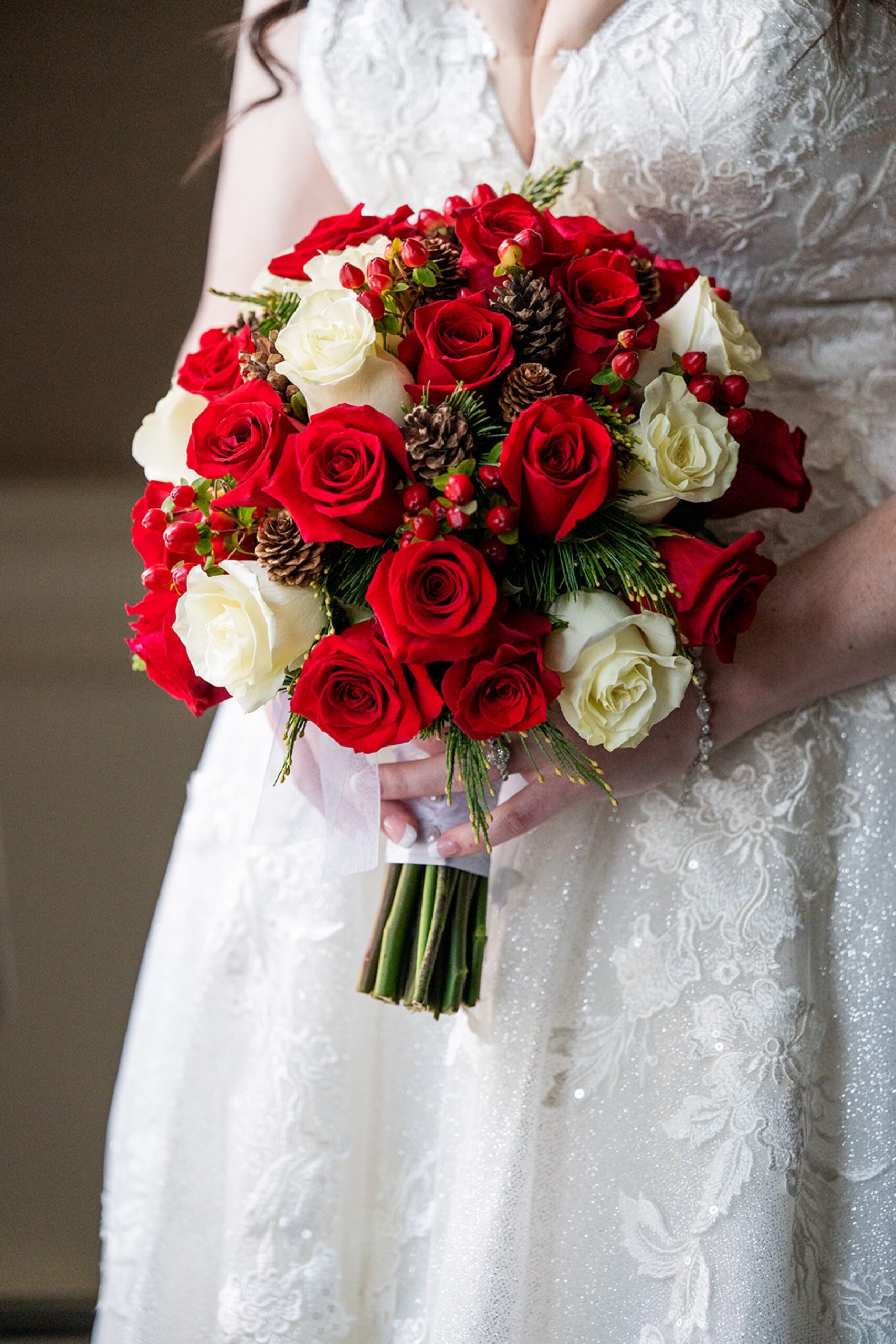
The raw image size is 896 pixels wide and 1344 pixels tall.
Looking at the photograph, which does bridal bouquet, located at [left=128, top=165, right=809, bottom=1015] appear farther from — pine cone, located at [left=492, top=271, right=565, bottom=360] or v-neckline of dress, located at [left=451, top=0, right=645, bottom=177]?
v-neckline of dress, located at [left=451, top=0, right=645, bottom=177]

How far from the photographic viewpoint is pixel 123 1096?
1.05 m

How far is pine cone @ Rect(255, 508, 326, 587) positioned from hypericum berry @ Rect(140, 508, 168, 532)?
0.10 m

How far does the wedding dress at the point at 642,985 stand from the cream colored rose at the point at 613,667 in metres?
0.17

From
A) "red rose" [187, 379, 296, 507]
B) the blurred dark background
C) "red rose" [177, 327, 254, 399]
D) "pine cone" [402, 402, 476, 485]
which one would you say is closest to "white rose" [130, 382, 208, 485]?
"red rose" [177, 327, 254, 399]

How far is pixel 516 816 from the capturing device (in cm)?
76

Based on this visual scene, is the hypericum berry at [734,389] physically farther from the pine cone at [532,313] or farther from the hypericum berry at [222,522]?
the hypericum berry at [222,522]

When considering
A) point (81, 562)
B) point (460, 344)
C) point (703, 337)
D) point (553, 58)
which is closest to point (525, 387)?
point (460, 344)

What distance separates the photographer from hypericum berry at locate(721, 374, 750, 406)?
709mm

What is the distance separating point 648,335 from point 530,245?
9 cm

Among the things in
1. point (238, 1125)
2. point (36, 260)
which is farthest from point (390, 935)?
point (36, 260)

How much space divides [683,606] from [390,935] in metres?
0.33

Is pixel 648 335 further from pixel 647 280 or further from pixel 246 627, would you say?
pixel 246 627

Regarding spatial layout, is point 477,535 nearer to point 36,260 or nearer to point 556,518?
point 556,518

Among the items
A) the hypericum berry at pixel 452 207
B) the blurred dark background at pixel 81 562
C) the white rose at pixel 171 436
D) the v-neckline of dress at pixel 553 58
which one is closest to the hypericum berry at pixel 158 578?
the white rose at pixel 171 436
